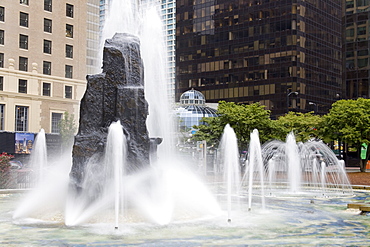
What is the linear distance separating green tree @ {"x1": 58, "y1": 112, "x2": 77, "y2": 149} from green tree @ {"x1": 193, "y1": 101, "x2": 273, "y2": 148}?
1357cm

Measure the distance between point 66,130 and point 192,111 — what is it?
Result: 37921 mm

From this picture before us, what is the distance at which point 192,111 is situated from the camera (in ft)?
288

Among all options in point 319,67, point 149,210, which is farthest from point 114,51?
point 319,67

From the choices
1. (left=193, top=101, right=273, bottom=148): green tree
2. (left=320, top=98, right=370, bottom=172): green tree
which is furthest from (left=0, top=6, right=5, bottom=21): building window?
(left=320, top=98, right=370, bottom=172): green tree

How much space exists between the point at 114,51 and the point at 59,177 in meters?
5.46

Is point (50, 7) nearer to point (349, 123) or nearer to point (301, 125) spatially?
point (301, 125)

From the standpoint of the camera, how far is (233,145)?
16.1 metres

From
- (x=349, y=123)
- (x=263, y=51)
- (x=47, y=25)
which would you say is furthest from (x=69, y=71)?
(x=263, y=51)

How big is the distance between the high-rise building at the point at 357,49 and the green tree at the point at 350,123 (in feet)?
110

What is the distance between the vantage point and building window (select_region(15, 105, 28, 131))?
52.3 m

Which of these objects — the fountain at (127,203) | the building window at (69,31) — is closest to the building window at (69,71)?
the building window at (69,31)

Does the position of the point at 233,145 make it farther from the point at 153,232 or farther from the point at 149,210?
the point at 153,232

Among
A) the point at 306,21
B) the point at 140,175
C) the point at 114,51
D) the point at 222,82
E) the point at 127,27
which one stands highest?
the point at 306,21

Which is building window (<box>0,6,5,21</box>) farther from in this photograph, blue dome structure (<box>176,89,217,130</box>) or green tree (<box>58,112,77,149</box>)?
blue dome structure (<box>176,89,217,130</box>)
